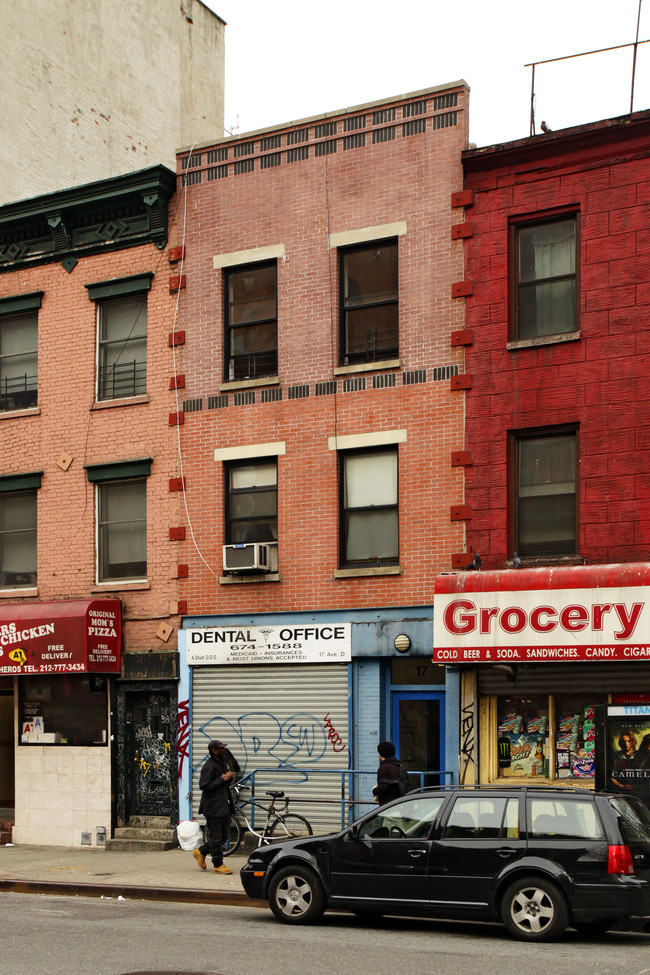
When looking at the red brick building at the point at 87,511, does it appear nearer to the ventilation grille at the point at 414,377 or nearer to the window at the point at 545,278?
the ventilation grille at the point at 414,377

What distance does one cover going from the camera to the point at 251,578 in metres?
19.9

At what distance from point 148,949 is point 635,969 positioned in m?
4.22

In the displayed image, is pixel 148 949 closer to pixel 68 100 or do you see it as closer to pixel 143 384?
pixel 143 384

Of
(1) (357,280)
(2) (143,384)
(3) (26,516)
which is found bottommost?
(3) (26,516)

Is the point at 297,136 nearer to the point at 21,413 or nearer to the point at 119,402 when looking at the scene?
the point at 119,402

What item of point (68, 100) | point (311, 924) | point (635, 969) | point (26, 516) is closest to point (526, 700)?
point (311, 924)

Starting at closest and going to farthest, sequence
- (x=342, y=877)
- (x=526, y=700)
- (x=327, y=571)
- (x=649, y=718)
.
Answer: (x=342, y=877) → (x=649, y=718) → (x=526, y=700) → (x=327, y=571)

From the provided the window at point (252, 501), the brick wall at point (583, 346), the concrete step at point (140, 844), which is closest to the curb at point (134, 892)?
the concrete step at point (140, 844)

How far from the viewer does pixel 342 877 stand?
1237cm

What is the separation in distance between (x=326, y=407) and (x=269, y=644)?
3.80m

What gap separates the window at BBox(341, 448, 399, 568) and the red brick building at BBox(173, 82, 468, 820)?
26 mm

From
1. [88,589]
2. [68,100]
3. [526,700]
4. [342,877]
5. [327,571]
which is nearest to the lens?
[342,877]

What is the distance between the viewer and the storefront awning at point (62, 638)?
20.3 metres

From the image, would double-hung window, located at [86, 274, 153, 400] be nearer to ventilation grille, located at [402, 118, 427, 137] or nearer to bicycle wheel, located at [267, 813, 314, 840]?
ventilation grille, located at [402, 118, 427, 137]
